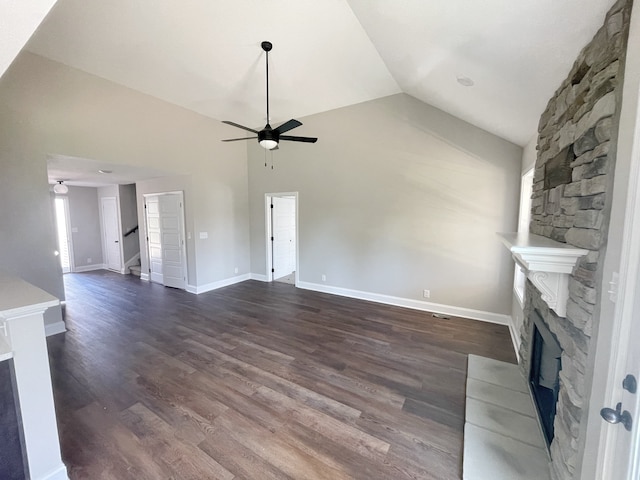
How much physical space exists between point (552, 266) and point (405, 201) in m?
3.13

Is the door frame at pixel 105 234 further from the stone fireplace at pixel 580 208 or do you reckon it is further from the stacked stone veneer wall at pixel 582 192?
the stacked stone veneer wall at pixel 582 192

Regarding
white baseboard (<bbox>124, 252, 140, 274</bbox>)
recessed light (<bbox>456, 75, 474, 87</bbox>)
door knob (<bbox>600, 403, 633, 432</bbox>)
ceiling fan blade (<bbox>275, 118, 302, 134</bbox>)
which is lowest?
white baseboard (<bbox>124, 252, 140, 274</bbox>)

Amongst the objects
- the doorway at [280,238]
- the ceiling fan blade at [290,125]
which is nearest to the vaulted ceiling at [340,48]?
the ceiling fan blade at [290,125]

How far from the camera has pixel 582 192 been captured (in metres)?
1.36

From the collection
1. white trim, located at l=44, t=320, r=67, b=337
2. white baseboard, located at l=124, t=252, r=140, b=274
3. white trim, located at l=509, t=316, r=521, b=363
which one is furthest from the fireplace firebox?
white baseboard, located at l=124, t=252, r=140, b=274

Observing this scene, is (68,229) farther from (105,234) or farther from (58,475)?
(58,475)

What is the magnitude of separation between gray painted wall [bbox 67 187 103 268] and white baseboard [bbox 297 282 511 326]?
6901 millimetres

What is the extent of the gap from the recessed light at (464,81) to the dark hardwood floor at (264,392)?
302cm

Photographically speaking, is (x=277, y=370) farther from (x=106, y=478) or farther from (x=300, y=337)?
(x=106, y=478)

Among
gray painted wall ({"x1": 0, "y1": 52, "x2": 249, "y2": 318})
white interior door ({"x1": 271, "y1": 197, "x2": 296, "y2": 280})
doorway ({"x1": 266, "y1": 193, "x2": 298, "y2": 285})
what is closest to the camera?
gray painted wall ({"x1": 0, "y1": 52, "x2": 249, "y2": 318})

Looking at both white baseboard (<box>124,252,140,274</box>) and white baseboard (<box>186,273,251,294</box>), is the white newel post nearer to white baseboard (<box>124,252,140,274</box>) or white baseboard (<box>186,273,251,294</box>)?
white baseboard (<box>186,273,251,294</box>)

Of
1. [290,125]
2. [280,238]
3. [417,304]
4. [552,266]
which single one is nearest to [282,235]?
[280,238]

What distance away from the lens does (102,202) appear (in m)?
7.78

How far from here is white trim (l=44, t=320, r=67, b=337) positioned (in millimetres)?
3572
